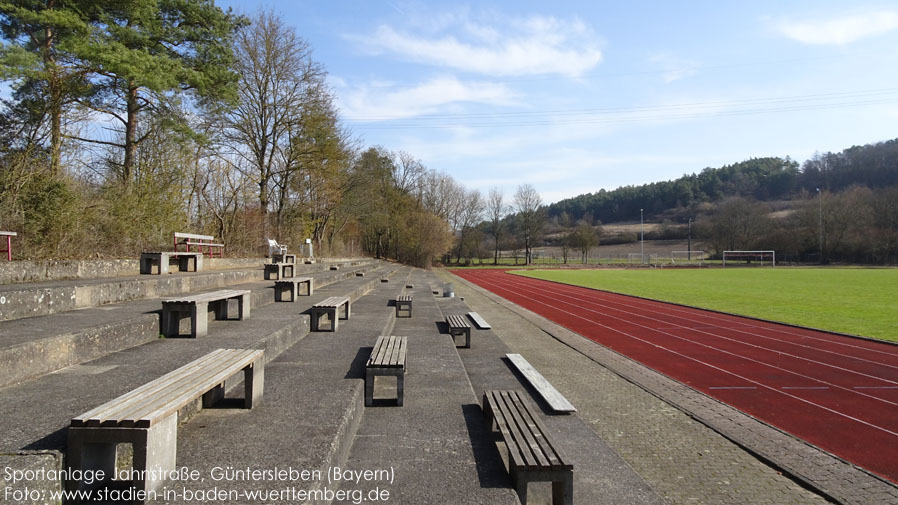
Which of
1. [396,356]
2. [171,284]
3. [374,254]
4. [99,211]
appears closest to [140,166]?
[99,211]

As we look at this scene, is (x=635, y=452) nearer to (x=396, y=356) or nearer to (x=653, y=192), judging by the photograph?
(x=396, y=356)

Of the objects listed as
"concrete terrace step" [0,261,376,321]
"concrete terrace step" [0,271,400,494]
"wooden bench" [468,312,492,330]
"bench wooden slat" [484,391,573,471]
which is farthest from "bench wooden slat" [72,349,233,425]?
"wooden bench" [468,312,492,330]

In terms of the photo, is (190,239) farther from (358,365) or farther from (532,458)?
(532,458)

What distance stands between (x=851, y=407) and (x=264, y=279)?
38.1 ft

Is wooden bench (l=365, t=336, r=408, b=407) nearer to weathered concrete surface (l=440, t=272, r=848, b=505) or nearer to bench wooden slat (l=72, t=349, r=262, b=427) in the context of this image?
bench wooden slat (l=72, t=349, r=262, b=427)

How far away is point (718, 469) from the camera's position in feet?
13.1

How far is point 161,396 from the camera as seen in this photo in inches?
91.0

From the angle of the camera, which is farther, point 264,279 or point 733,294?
point 733,294

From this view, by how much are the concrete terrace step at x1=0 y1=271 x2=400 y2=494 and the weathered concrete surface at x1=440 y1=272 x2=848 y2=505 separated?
261 centimetres

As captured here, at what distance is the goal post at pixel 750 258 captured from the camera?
67.5 m

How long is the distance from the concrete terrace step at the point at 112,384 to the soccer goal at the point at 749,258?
244ft

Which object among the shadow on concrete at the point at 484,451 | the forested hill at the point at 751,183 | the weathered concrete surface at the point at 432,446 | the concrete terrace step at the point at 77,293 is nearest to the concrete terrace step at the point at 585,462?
the shadow on concrete at the point at 484,451

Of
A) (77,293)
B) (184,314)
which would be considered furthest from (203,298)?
(77,293)

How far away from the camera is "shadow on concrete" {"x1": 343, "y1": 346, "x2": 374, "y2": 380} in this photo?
4.29m
